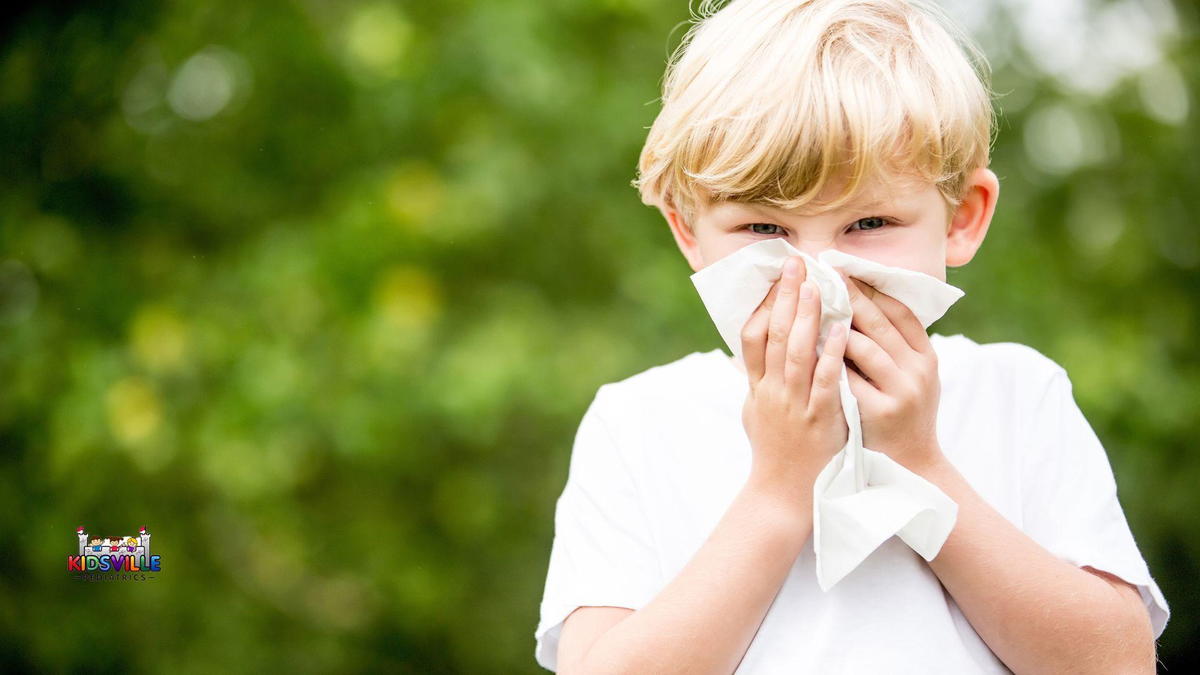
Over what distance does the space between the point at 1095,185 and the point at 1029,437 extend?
101 inches

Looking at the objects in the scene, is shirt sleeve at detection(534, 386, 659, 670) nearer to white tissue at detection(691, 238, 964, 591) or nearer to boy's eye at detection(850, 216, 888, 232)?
white tissue at detection(691, 238, 964, 591)

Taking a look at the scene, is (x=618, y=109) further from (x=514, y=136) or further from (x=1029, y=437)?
(x=1029, y=437)

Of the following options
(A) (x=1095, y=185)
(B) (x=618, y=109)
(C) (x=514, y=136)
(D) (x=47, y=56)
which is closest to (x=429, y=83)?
(C) (x=514, y=136)

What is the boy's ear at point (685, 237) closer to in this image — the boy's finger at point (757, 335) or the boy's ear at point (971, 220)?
the boy's finger at point (757, 335)

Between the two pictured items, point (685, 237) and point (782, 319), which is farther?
point (685, 237)

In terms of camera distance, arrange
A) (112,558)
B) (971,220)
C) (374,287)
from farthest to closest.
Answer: (112,558) → (374,287) → (971,220)

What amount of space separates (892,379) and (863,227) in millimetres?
180

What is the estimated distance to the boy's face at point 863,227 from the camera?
1.29 metres

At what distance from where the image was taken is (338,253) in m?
3.39

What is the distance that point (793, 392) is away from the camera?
4.24 feet

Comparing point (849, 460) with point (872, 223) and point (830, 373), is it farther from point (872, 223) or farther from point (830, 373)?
point (872, 223)

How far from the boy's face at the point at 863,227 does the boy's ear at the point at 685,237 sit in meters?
0.08

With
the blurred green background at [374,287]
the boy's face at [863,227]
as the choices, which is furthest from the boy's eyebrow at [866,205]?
the blurred green background at [374,287]

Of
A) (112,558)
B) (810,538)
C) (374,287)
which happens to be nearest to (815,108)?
(810,538)
